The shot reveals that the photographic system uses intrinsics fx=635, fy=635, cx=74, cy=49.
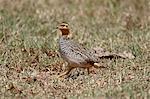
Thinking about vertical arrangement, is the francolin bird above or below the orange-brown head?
below

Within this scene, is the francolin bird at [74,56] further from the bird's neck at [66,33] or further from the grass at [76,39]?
the grass at [76,39]

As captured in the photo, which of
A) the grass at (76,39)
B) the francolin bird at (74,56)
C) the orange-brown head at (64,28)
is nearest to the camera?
the grass at (76,39)

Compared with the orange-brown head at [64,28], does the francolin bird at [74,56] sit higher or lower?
lower

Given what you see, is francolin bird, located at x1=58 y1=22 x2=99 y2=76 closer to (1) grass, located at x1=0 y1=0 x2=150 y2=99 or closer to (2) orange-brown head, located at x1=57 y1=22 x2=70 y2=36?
(2) orange-brown head, located at x1=57 y1=22 x2=70 y2=36

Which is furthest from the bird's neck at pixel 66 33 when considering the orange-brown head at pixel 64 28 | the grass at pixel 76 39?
the grass at pixel 76 39

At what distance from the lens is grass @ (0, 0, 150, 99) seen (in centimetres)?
779

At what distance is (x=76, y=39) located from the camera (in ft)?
36.2

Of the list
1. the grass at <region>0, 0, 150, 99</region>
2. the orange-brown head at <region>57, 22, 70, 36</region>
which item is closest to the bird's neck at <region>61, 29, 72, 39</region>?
the orange-brown head at <region>57, 22, 70, 36</region>

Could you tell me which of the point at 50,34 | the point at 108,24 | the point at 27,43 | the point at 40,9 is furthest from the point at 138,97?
the point at 40,9

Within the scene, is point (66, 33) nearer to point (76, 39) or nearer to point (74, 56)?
point (74, 56)

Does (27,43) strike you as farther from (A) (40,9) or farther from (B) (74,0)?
(B) (74,0)

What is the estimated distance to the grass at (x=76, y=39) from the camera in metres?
7.79

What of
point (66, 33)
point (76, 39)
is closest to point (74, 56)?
point (66, 33)

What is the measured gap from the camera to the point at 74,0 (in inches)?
546
